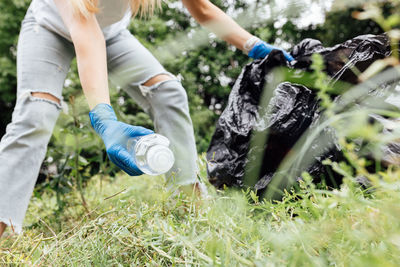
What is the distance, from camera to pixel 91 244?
0.99 meters

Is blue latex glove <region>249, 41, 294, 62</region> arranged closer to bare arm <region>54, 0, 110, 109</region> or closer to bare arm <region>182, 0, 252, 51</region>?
bare arm <region>182, 0, 252, 51</region>

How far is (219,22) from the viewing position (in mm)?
1776

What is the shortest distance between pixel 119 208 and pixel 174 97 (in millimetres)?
699

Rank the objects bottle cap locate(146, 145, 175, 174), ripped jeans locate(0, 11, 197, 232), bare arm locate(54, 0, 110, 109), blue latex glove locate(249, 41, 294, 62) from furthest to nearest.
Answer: blue latex glove locate(249, 41, 294, 62), ripped jeans locate(0, 11, 197, 232), bare arm locate(54, 0, 110, 109), bottle cap locate(146, 145, 175, 174)

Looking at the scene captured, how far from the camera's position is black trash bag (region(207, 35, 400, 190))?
1257 mm

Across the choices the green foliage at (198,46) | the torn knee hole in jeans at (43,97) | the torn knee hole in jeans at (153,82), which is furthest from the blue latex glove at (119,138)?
the green foliage at (198,46)

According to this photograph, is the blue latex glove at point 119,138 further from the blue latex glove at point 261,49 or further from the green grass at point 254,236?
the blue latex glove at point 261,49

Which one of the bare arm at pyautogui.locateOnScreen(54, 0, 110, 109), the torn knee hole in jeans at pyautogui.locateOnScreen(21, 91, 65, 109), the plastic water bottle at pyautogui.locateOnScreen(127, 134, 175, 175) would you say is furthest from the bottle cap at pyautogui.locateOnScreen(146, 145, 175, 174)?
the torn knee hole in jeans at pyautogui.locateOnScreen(21, 91, 65, 109)

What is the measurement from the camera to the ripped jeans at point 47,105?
1.39 m

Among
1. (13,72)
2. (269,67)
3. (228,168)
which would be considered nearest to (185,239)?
(228,168)

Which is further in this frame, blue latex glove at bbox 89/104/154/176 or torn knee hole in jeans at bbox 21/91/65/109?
torn knee hole in jeans at bbox 21/91/65/109

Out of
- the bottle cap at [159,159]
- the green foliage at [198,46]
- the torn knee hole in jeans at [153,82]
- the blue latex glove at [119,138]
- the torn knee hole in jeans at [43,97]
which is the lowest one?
the green foliage at [198,46]

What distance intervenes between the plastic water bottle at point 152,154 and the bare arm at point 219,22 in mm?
946

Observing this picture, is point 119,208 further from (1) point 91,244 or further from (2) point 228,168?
(2) point 228,168
